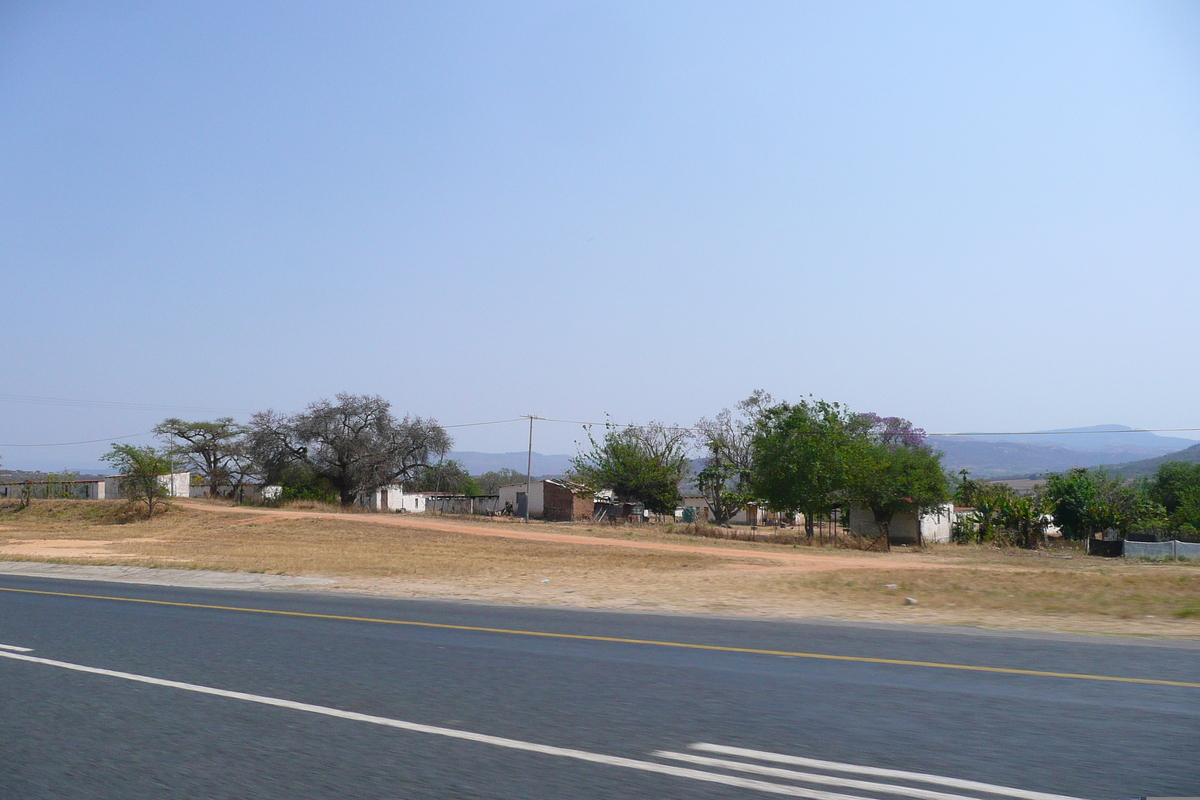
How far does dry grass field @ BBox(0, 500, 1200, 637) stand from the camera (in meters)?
15.6

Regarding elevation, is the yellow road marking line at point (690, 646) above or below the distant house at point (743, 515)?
above

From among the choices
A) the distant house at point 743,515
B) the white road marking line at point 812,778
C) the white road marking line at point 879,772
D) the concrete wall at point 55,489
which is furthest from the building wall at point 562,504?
the white road marking line at point 812,778

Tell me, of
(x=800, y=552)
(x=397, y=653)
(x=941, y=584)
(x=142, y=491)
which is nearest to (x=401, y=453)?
(x=142, y=491)

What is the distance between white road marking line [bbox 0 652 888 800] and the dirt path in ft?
67.8

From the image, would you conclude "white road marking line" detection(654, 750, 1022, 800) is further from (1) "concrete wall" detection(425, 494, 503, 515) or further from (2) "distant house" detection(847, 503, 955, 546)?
(1) "concrete wall" detection(425, 494, 503, 515)

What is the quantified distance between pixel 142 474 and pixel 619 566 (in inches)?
1396

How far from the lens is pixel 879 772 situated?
5.43 metres

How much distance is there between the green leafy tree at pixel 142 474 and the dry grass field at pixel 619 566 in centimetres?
119

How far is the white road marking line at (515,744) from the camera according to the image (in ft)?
16.9

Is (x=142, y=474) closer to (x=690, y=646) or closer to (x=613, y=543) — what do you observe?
(x=613, y=543)

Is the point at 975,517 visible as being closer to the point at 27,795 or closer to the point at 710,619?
the point at 710,619

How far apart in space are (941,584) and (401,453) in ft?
172

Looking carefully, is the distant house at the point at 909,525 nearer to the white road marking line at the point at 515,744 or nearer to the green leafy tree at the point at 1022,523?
the green leafy tree at the point at 1022,523

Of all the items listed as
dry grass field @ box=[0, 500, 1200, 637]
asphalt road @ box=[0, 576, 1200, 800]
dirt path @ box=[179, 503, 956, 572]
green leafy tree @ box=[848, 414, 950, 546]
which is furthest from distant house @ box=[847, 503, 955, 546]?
asphalt road @ box=[0, 576, 1200, 800]
